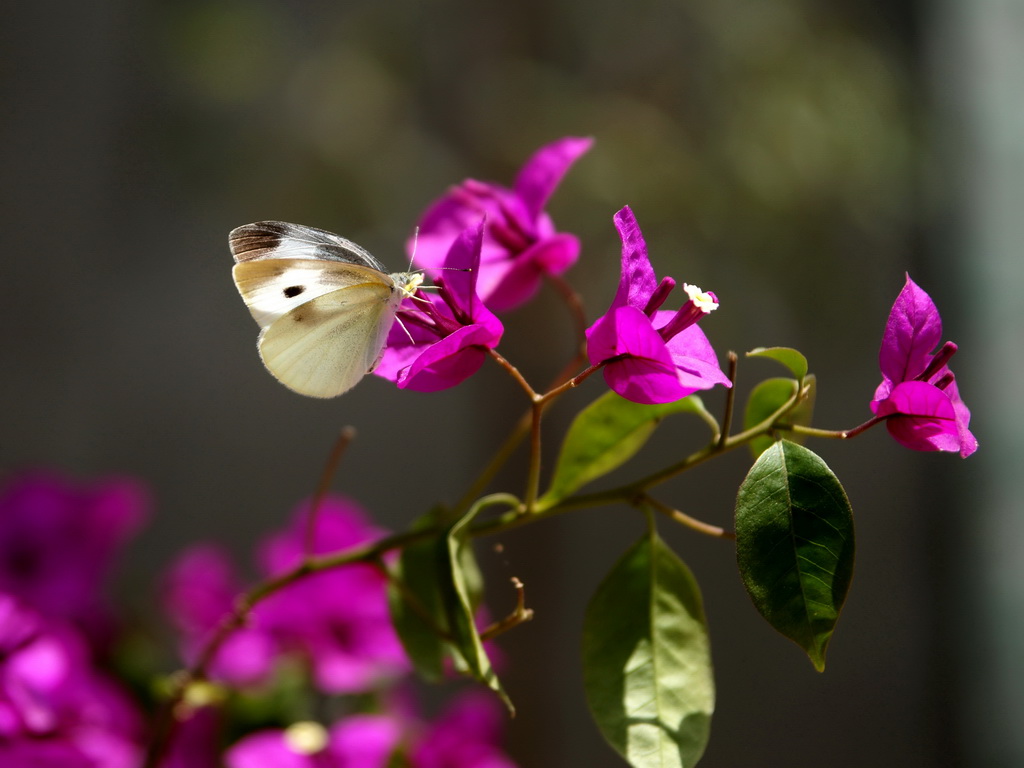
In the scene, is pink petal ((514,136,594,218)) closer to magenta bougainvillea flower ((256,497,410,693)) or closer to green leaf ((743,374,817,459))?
green leaf ((743,374,817,459))

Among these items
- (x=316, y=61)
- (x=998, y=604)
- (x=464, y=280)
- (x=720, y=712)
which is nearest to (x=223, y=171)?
(x=316, y=61)

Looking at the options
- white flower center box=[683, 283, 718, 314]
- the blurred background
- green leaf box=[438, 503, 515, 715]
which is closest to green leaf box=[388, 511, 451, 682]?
green leaf box=[438, 503, 515, 715]

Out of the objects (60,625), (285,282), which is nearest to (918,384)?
(285,282)

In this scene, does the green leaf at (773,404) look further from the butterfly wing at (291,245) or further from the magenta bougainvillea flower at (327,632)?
the magenta bougainvillea flower at (327,632)

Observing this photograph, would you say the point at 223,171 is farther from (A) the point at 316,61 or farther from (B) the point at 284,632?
(B) the point at 284,632

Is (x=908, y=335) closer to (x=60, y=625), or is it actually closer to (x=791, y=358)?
(x=791, y=358)

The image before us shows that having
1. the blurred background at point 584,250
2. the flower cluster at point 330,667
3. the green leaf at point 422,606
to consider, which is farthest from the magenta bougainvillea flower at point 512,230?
the blurred background at point 584,250
